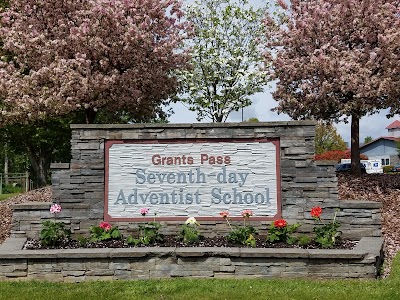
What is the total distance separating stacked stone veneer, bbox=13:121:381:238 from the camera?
321 inches

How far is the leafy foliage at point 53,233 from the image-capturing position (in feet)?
25.3

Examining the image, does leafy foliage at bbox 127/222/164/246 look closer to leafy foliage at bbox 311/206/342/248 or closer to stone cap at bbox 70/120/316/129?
stone cap at bbox 70/120/316/129

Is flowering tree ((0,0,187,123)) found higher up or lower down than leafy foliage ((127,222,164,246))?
higher up

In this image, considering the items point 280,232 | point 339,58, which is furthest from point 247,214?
point 339,58

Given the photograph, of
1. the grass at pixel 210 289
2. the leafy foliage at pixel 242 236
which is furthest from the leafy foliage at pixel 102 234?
the leafy foliage at pixel 242 236

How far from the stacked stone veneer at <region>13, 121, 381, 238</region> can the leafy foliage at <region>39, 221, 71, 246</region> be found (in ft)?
0.72

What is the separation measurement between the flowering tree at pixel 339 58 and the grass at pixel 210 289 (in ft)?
26.4

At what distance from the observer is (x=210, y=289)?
6.28 meters

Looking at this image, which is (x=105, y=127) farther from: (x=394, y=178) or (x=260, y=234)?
(x=394, y=178)

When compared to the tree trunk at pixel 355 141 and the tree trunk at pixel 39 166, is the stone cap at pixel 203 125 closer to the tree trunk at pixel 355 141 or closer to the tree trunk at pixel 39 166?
the tree trunk at pixel 355 141

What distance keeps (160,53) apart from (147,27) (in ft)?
2.77

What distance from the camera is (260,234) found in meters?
8.16

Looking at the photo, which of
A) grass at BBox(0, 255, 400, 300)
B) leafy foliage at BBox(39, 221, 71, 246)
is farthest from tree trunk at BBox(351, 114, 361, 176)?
leafy foliage at BBox(39, 221, 71, 246)

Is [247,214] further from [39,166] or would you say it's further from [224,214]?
[39,166]
